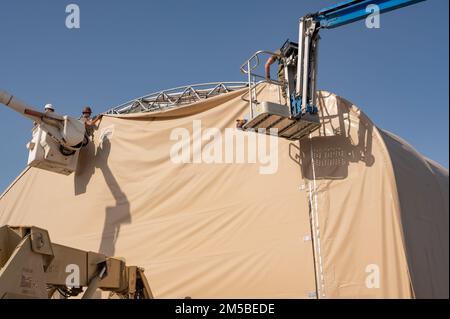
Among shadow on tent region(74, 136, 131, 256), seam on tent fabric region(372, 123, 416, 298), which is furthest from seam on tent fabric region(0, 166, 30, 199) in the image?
seam on tent fabric region(372, 123, 416, 298)

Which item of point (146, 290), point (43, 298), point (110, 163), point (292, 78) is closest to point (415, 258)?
point (292, 78)

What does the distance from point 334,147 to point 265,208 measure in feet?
5.04

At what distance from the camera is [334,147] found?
8.13 meters

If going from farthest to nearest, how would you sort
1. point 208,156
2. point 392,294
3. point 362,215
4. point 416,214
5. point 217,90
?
1. point 217,90
2. point 208,156
3. point 416,214
4. point 362,215
5. point 392,294

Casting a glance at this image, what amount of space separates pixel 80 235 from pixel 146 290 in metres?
3.96

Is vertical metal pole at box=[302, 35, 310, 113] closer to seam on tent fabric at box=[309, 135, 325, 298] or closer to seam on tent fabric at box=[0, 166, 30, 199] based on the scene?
seam on tent fabric at box=[309, 135, 325, 298]

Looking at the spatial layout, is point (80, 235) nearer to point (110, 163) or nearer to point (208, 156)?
point (110, 163)

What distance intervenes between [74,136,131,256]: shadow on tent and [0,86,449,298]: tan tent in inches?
1.2

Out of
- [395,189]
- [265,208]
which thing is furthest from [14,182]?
[395,189]

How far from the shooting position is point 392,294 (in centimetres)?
703

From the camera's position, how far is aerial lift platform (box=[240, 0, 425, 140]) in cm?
768

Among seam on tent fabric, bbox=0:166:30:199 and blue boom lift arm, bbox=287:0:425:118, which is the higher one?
blue boom lift arm, bbox=287:0:425:118

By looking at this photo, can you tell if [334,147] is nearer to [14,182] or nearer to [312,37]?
[312,37]

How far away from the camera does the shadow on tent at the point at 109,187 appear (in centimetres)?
990
